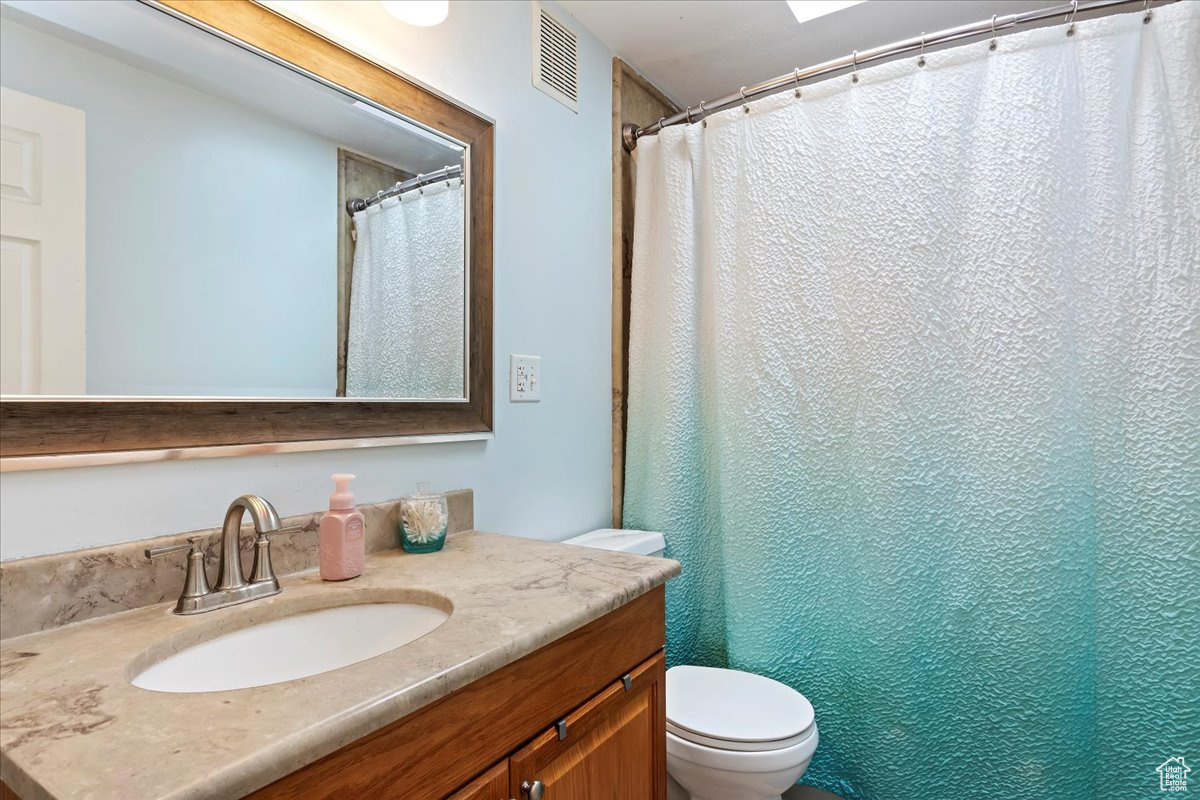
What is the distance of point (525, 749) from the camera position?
788 mm

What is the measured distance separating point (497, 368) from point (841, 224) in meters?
1.00

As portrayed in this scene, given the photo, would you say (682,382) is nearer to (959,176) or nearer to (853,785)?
(959,176)

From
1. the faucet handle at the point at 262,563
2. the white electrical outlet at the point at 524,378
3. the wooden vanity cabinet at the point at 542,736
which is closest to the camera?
the wooden vanity cabinet at the point at 542,736

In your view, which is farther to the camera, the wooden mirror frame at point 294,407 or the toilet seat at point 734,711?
the toilet seat at point 734,711

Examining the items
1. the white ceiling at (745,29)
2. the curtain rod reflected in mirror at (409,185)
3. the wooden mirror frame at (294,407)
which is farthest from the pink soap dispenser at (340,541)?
the white ceiling at (745,29)

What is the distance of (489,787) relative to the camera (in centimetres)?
73

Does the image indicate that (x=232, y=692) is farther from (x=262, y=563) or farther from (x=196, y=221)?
(x=196, y=221)

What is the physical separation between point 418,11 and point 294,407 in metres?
0.85

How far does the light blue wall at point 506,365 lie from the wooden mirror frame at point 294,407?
0.11 feet

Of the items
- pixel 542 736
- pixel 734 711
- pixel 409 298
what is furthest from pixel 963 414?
pixel 409 298

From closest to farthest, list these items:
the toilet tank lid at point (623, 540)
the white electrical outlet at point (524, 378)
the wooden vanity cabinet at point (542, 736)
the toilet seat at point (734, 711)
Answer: the wooden vanity cabinet at point (542, 736)
the toilet seat at point (734, 711)
the white electrical outlet at point (524, 378)
the toilet tank lid at point (623, 540)

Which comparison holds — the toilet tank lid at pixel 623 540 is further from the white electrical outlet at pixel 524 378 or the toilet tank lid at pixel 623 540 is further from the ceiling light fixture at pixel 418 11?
the ceiling light fixture at pixel 418 11

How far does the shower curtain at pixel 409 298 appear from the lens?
118 centimetres

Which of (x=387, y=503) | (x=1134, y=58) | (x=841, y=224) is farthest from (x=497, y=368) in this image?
(x=1134, y=58)
